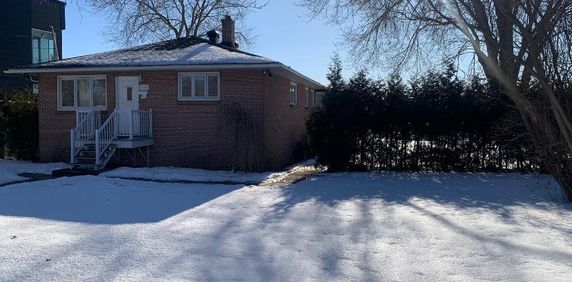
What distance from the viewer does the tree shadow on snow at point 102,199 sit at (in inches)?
347

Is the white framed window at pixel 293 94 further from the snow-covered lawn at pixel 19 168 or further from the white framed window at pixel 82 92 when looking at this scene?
the snow-covered lawn at pixel 19 168

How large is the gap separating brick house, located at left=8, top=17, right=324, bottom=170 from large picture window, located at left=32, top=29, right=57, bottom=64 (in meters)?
16.6

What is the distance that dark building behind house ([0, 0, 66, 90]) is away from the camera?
2994 centimetres

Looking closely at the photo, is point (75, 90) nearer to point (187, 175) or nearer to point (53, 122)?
point (53, 122)

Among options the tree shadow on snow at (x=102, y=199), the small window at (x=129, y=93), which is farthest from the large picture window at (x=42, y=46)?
the tree shadow on snow at (x=102, y=199)

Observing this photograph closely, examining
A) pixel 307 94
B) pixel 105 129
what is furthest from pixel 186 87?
pixel 307 94

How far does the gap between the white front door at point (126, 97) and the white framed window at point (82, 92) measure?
52 cm

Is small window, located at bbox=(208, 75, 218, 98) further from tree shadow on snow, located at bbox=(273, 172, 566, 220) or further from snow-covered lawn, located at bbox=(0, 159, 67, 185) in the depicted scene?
snow-covered lawn, located at bbox=(0, 159, 67, 185)

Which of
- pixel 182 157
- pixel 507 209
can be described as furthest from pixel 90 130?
pixel 507 209

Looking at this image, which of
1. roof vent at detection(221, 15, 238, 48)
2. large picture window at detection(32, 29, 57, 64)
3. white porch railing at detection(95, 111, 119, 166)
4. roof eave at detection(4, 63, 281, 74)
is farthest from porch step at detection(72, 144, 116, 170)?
large picture window at detection(32, 29, 57, 64)

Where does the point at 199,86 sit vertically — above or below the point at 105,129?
above

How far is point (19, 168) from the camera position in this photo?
53.0 ft

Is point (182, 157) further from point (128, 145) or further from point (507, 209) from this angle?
point (507, 209)

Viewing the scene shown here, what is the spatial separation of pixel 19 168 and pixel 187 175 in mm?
5371
